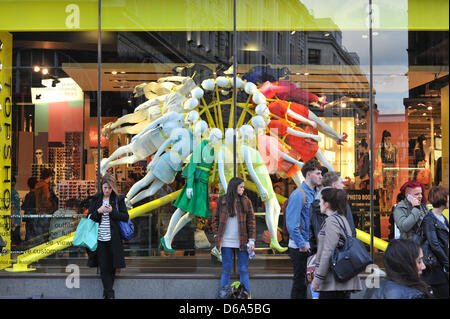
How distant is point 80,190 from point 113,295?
6.09 feet

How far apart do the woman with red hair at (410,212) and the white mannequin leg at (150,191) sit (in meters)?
3.35

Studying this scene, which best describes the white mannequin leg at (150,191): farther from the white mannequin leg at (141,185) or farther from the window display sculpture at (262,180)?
the window display sculpture at (262,180)

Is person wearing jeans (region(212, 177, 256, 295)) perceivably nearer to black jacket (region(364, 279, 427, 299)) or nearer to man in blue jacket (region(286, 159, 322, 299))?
man in blue jacket (region(286, 159, 322, 299))

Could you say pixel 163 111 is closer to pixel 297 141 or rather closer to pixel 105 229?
pixel 297 141

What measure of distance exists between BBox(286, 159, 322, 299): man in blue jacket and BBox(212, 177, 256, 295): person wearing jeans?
2.16 ft

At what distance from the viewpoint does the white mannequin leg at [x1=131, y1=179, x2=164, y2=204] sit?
832cm

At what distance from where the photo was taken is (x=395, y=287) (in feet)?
12.7

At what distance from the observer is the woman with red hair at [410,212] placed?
6.32m

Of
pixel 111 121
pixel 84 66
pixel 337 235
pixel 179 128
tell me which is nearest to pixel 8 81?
pixel 84 66

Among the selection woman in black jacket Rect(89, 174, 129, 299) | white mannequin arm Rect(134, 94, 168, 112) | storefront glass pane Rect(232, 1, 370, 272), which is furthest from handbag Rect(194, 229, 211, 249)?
white mannequin arm Rect(134, 94, 168, 112)

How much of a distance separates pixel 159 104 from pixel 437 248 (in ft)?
14.6
